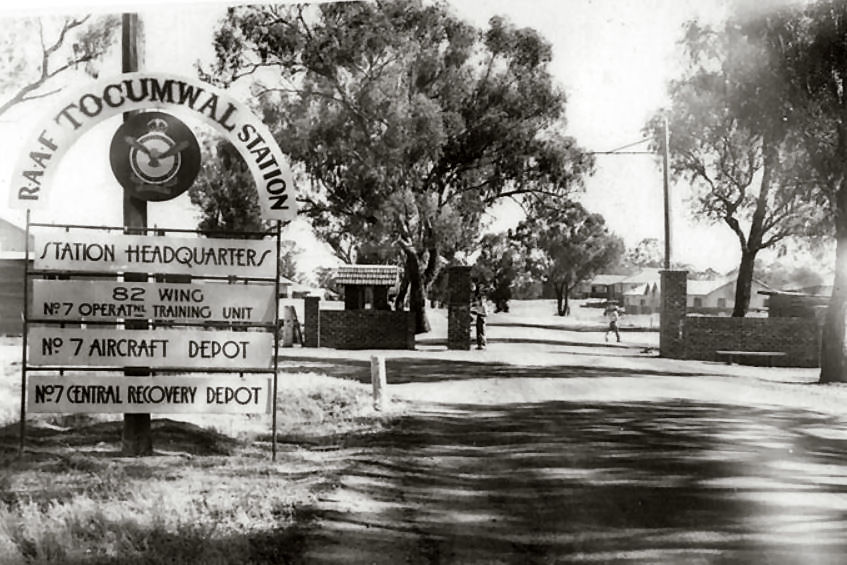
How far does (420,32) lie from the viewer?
279 inches

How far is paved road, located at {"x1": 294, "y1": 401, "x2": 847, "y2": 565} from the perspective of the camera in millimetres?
4605

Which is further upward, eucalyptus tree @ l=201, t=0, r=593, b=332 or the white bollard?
eucalyptus tree @ l=201, t=0, r=593, b=332

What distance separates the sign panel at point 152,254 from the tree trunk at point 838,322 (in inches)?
233

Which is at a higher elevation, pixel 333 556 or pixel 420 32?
pixel 420 32

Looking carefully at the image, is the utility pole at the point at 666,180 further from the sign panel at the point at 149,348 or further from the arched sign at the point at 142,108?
the sign panel at the point at 149,348

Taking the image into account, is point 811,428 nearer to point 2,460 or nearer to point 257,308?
point 257,308

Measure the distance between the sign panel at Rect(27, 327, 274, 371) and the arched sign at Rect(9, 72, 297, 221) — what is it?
0.91 metres

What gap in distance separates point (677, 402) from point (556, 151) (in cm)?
327

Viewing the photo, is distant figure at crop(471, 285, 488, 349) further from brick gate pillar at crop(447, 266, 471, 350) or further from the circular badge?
the circular badge

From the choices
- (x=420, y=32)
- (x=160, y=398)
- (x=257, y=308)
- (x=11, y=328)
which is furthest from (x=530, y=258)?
(x=11, y=328)

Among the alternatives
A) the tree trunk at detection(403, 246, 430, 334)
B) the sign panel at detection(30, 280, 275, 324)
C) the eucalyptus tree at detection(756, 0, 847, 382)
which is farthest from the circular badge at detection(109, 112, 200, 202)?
the eucalyptus tree at detection(756, 0, 847, 382)

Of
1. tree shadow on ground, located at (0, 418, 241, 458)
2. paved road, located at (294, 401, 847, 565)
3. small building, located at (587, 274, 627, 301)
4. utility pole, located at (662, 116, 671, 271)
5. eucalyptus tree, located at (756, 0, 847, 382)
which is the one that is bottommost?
paved road, located at (294, 401, 847, 565)

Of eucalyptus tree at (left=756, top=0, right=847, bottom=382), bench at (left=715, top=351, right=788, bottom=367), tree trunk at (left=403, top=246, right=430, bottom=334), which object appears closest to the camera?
eucalyptus tree at (left=756, top=0, right=847, bottom=382)

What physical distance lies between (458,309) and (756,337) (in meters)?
5.53
